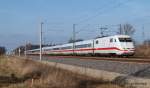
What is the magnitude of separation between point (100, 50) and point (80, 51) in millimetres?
12906

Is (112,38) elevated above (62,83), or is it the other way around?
(112,38)

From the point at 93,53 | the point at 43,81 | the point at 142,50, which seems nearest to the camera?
the point at 43,81

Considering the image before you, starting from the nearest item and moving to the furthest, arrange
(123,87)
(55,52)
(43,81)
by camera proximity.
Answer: (123,87) → (43,81) → (55,52)

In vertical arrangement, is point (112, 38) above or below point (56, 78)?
above

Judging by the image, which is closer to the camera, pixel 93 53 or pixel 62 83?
pixel 62 83

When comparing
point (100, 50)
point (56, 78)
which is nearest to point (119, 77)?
point (56, 78)

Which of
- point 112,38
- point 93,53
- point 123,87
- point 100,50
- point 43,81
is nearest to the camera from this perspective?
point 123,87

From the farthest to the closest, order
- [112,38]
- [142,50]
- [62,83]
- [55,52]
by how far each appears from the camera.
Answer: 1. [55,52]
2. [142,50]
3. [112,38]
4. [62,83]

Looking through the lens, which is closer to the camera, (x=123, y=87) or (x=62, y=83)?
(x=123, y=87)

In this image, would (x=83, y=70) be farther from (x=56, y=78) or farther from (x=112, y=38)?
(x=112, y=38)

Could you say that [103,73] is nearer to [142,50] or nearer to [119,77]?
[119,77]

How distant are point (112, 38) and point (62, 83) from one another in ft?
103

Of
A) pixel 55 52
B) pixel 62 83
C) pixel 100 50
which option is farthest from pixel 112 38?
pixel 55 52

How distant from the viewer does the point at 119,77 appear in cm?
1762
